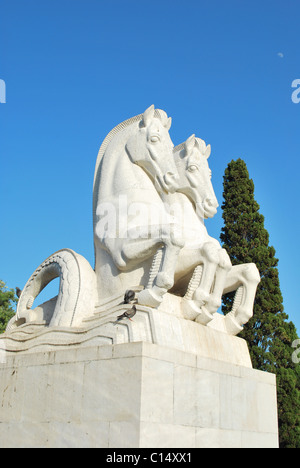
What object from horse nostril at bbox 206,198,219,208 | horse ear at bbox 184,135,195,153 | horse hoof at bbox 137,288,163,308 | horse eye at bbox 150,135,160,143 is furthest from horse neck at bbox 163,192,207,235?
horse hoof at bbox 137,288,163,308

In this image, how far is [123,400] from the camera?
15.1 ft

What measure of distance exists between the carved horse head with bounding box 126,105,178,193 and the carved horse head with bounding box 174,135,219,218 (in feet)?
1.85

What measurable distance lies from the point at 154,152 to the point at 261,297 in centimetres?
930

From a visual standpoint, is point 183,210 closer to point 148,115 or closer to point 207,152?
point 207,152

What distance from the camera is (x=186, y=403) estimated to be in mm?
5000

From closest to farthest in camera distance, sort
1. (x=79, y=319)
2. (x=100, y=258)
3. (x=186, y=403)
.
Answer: (x=186, y=403), (x=79, y=319), (x=100, y=258)

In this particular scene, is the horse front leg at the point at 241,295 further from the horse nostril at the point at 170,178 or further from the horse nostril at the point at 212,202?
the horse nostril at the point at 170,178

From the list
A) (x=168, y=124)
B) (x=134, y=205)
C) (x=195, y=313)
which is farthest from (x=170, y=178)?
(x=195, y=313)

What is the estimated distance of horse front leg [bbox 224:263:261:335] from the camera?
694 centimetres

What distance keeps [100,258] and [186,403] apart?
2.36 meters

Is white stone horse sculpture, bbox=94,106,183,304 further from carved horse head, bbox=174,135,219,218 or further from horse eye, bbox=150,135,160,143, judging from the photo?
carved horse head, bbox=174,135,219,218

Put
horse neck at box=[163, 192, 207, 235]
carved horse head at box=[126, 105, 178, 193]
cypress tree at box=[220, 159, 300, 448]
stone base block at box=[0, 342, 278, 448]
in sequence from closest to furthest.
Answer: stone base block at box=[0, 342, 278, 448] → carved horse head at box=[126, 105, 178, 193] → horse neck at box=[163, 192, 207, 235] → cypress tree at box=[220, 159, 300, 448]
